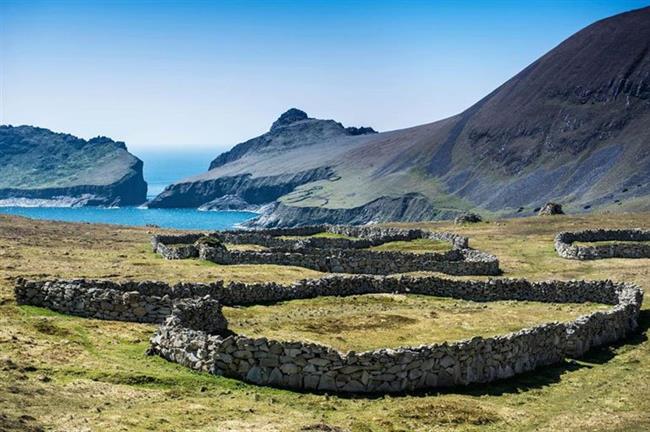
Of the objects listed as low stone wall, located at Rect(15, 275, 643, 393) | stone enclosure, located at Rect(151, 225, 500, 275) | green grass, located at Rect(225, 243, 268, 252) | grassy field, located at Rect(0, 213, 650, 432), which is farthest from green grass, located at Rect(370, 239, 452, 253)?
grassy field, located at Rect(0, 213, 650, 432)

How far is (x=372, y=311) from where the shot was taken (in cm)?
4156

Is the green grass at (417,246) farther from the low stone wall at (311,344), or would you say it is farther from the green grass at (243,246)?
the low stone wall at (311,344)

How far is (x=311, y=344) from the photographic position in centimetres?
2628

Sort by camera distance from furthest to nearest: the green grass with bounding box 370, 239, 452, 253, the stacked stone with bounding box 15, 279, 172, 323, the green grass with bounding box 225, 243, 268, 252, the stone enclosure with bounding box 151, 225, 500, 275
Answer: the green grass with bounding box 370, 239, 452, 253, the green grass with bounding box 225, 243, 268, 252, the stone enclosure with bounding box 151, 225, 500, 275, the stacked stone with bounding box 15, 279, 172, 323

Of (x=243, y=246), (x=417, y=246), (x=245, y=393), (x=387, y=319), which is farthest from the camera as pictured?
(x=417, y=246)

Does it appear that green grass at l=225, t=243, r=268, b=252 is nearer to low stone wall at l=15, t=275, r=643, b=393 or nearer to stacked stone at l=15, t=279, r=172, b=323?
low stone wall at l=15, t=275, r=643, b=393

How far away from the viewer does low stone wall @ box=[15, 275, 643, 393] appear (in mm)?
26125

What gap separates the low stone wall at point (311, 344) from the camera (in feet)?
85.7

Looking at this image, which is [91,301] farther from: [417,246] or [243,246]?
[417,246]

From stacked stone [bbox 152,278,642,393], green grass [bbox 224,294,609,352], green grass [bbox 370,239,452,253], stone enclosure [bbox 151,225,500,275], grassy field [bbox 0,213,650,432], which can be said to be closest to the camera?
grassy field [bbox 0,213,650,432]

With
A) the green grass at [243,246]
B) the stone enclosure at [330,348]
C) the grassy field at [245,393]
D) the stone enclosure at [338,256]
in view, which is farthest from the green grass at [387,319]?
the green grass at [243,246]

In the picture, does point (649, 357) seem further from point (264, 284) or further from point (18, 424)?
point (18, 424)

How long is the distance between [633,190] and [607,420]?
18341 cm

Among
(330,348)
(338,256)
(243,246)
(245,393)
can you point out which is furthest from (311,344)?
(243,246)
